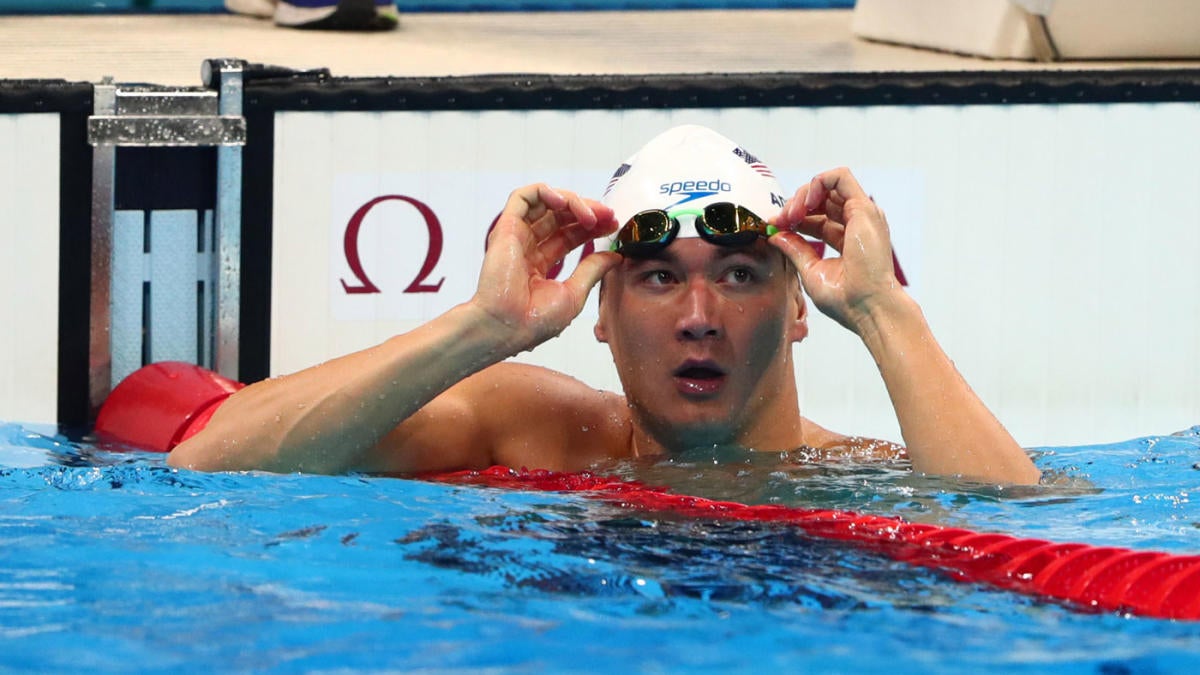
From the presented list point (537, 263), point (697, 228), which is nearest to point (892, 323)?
point (697, 228)

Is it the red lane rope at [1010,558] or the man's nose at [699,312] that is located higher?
the man's nose at [699,312]

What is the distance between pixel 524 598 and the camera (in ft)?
5.67

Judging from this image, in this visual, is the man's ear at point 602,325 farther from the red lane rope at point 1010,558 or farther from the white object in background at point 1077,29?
the white object in background at point 1077,29

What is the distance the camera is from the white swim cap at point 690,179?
100.0 inches

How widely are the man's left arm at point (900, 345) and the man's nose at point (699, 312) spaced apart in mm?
161

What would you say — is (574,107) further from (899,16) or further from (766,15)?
(766,15)

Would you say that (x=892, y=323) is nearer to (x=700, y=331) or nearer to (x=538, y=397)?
(x=700, y=331)

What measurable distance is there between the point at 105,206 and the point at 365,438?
1.84m

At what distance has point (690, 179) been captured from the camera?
2582mm

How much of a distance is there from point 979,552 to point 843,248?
65cm

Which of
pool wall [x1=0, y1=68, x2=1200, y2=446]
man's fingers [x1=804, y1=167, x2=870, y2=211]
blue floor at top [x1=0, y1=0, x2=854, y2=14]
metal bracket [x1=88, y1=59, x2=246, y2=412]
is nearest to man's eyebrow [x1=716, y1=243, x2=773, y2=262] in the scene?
man's fingers [x1=804, y1=167, x2=870, y2=211]

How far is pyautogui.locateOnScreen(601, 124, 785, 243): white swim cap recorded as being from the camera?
2.54 metres

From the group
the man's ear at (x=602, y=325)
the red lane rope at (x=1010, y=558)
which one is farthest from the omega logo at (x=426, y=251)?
the red lane rope at (x=1010, y=558)

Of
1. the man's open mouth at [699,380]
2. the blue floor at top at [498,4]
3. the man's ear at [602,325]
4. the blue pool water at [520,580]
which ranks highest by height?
the blue floor at top at [498,4]
